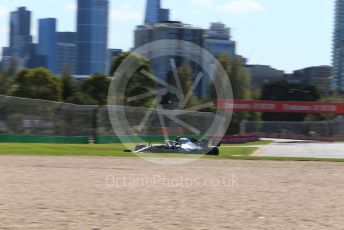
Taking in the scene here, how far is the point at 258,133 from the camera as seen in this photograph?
94125mm

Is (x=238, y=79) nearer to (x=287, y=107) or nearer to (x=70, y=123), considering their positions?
→ (x=287, y=107)

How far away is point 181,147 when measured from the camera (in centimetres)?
3353

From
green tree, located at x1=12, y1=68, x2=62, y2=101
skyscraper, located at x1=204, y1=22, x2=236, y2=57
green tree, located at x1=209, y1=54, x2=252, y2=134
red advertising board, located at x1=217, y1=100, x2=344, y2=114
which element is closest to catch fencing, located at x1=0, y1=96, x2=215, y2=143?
red advertising board, located at x1=217, y1=100, x2=344, y2=114

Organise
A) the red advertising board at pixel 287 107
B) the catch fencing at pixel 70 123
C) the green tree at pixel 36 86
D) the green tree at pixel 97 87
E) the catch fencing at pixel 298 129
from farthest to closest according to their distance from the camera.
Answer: the green tree at pixel 97 87 < the catch fencing at pixel 298 129 < the green tree at pixel 36 86 < the red advertising board at pixel 287 107 < the catch fencing at pixel 70 123

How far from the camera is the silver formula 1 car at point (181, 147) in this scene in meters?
33.1

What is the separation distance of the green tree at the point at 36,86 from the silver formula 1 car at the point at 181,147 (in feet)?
173

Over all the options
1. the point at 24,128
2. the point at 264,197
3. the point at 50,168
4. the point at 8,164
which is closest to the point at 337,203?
the point at 264,197

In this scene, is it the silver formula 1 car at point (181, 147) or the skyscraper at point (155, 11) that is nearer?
the silver formula 1 car at point (181, 147)

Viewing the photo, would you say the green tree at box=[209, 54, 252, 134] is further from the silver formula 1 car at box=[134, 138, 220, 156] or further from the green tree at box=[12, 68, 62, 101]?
the silver formula 1 car at box=[134, 138, 220, 156]

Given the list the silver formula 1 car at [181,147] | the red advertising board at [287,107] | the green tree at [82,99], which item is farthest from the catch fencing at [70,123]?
the green tree at [82,99]

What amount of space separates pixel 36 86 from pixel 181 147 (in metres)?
56.5

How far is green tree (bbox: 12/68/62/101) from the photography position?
85.5 m

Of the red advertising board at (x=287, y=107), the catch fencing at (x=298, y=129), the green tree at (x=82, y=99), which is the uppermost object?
the red advertising board at (x=287, y=107)

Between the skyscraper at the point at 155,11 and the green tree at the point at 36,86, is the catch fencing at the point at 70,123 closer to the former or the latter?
the green tree at the point at 36,86
